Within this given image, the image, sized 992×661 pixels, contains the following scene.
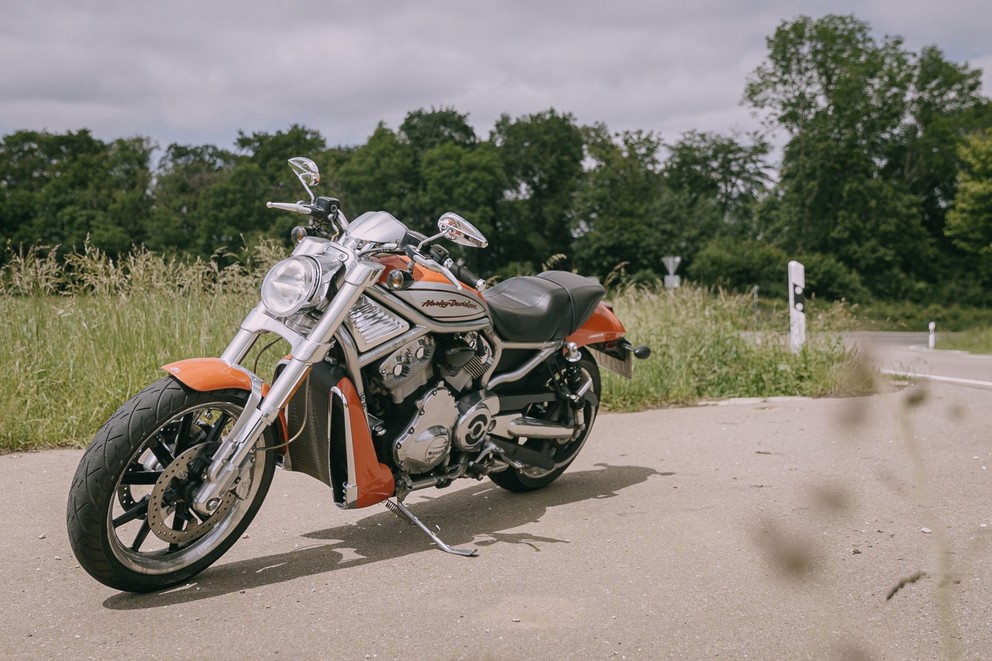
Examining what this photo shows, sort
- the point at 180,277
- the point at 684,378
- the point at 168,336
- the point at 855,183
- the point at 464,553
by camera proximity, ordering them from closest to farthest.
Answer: the point at 464,553 → the point at 168,336 → the point at 180,277 → the point at 684,378 → the point at 855,183

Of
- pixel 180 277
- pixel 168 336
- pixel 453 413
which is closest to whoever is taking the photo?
pixel 453 413

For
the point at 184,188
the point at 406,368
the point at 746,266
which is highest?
the point at 184,188

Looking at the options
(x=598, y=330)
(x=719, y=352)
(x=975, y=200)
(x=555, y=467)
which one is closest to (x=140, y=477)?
(x=555, y=467)

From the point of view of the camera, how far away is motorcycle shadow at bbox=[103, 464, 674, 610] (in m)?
3.79

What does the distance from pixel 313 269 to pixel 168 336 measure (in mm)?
3909

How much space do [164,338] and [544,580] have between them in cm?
454

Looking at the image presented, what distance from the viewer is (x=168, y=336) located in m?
7.40

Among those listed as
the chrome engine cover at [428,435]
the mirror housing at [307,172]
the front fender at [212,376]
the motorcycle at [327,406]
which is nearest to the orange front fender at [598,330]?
the motorcycle at [327,406]

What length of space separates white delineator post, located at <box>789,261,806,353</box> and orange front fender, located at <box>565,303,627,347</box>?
4.81 metres

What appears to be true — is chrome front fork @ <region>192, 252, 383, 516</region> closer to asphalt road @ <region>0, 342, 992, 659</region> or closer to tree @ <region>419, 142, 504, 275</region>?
asphalt road @ <region>0, 342, 992, 659</region>

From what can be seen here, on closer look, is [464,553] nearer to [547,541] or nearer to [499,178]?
[547,541]

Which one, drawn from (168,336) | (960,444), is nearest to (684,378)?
(960,444)

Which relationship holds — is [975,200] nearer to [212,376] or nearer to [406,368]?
[406,368]

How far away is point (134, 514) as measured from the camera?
3684mm
